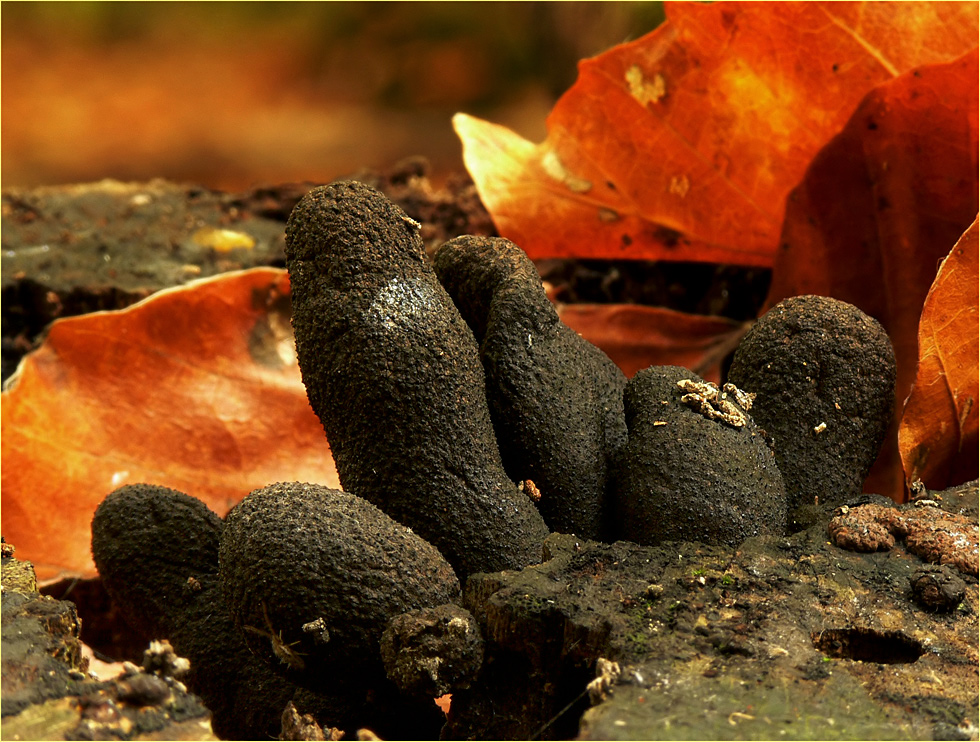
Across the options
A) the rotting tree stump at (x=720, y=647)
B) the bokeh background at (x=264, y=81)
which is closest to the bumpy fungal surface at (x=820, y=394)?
the rotting tree stump at (x=720, y=647)

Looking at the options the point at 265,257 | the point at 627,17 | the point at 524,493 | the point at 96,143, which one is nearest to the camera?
the point at 524,493

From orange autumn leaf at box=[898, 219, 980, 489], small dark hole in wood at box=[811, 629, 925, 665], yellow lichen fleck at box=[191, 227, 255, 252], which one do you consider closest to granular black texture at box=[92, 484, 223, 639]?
small dark hole in wood at box=[811, 629, 925, 665]

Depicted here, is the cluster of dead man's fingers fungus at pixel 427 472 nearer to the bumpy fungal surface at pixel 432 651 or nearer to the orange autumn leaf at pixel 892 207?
the bumpy fungal surface at pixel 432 651

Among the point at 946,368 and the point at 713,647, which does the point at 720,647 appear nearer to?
the point at 713,647

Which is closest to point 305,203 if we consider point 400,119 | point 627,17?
point 627,17

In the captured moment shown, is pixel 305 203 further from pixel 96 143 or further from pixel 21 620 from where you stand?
pixel 96 143

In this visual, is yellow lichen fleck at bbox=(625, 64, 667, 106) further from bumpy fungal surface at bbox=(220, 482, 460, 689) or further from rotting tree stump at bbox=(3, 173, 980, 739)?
bumpy fungal surface at bbox=(220, 482, 460, 689)
